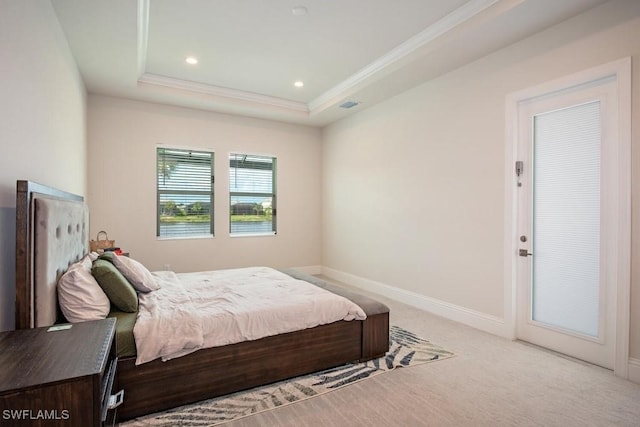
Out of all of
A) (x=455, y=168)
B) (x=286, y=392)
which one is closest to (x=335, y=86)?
(x=455, y=168)

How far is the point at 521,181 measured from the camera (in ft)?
10.5

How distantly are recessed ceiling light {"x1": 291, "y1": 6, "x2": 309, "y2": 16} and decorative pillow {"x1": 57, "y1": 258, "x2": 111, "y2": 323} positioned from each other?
2678mm

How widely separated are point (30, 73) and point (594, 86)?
4.01 meters

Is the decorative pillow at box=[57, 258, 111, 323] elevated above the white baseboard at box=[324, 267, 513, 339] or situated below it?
above

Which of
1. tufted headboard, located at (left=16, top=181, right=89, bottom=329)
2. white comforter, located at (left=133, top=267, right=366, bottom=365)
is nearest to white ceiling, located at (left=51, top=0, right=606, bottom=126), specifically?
tufted headboard, located at (left=16, top=181, right=89, bottom=329)

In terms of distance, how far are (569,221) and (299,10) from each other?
3.00 meters

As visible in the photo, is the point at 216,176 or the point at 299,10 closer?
the point at 299,10

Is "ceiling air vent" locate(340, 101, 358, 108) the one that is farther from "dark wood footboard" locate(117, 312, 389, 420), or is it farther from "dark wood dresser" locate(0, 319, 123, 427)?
"dark wood dresser" locate(0, 319, 123, 427)

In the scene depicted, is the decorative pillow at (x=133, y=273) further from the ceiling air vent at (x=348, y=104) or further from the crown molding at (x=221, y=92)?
the ceiling air vent at (x=348, y=104)

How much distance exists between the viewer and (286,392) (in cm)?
226

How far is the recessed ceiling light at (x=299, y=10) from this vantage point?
294 centimetres

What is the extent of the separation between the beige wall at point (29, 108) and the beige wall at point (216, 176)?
1587 millimetres

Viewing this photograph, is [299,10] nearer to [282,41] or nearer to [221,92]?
[282,41]

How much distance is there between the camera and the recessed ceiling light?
294cm
